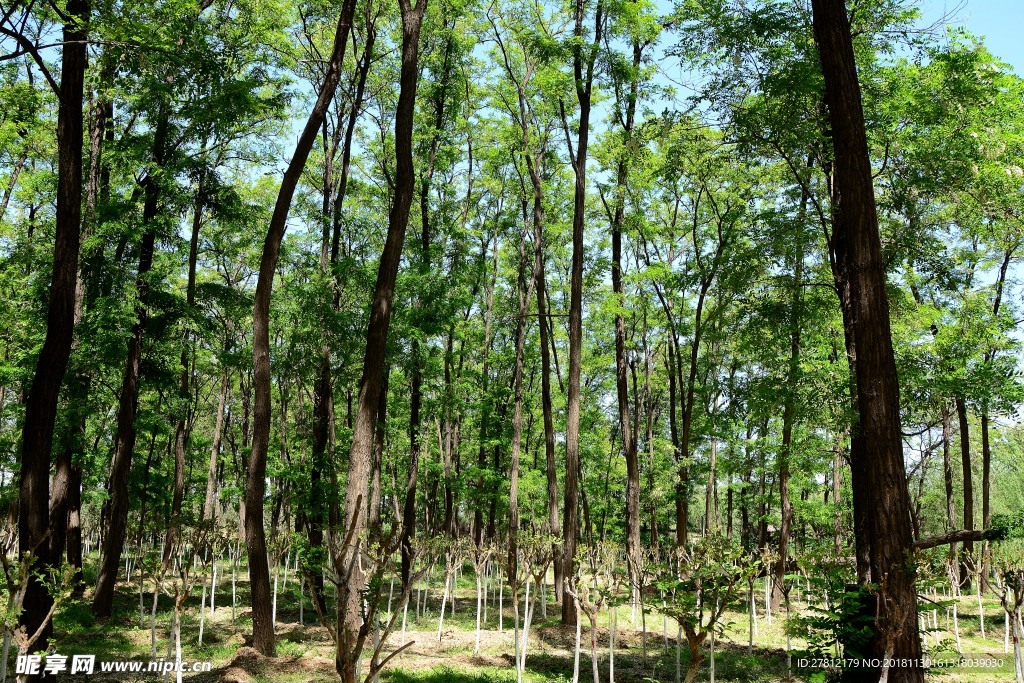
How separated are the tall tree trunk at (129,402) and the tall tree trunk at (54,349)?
612 cm

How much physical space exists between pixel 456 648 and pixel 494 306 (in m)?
15.4

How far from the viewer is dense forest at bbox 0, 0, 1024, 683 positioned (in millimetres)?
7406

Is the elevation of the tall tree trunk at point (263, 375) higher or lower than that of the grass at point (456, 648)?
higher

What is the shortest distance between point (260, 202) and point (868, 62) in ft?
61.6

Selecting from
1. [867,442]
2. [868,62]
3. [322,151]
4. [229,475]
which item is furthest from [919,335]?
[229,475]

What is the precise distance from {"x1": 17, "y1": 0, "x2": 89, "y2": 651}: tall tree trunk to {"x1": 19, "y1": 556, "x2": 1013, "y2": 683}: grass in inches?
69.6

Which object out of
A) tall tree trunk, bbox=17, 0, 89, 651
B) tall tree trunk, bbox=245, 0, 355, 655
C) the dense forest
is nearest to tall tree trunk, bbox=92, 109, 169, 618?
the dense forest

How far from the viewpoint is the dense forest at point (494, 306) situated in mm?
7406

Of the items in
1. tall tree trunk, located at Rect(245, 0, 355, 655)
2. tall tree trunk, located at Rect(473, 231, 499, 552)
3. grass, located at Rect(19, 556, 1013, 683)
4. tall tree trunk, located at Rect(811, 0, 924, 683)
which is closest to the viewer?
tall tree trunk, located at Rect(811, 0, 924, 683)

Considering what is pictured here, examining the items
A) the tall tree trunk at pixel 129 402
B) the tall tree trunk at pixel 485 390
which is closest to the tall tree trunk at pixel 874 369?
the tall tree trunk at pixel 129 402

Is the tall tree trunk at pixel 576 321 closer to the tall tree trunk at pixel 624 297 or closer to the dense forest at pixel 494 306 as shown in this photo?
the dense forest at pixel 494 306

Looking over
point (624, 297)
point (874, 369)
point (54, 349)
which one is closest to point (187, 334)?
point (54, 349)

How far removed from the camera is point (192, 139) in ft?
48.9

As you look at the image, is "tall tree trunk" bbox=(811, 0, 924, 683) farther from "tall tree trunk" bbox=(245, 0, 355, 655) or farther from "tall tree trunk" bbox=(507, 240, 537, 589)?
"tall tree trunk" bbox=(507, 240, 537, 589)
